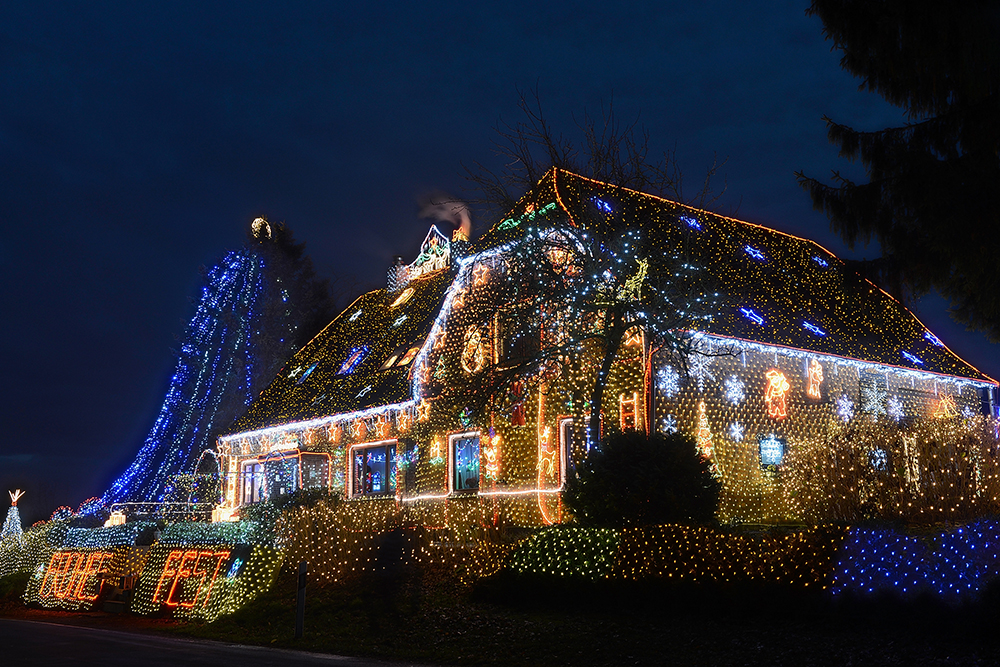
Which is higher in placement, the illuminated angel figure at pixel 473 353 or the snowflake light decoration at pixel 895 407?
the illuminated angel figure at pixel 473 353

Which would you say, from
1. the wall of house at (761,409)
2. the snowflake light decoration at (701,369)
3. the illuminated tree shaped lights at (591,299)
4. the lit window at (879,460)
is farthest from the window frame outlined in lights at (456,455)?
the lit window at (879,460)

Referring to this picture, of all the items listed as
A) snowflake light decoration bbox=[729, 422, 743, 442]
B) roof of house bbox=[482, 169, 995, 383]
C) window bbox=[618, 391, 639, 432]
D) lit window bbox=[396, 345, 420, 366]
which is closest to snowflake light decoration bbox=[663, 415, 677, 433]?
window bbox=[618, 391, 639, 432]

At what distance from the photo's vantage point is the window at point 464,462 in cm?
2067

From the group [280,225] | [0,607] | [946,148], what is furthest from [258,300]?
[946,148]

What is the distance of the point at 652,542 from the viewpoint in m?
11.2

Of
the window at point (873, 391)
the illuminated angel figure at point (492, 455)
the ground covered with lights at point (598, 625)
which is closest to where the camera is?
the ground covered with lights at point (598, 625)

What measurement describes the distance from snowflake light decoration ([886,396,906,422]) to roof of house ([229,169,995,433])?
0.84m

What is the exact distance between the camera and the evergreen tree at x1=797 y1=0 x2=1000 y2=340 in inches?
538

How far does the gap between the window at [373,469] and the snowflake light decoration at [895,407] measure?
12.3 metres

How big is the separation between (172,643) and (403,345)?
1239 cm

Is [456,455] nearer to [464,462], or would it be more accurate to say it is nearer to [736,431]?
[464,462]

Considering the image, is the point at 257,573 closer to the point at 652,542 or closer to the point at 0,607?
the point at 652,542

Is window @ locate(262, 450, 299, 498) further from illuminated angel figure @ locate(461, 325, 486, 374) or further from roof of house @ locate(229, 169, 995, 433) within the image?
illuminated angel figure @ locate(461, 325, 486, 374)

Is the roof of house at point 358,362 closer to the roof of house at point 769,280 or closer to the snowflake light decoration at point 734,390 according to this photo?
the roof of house at point 769,280
